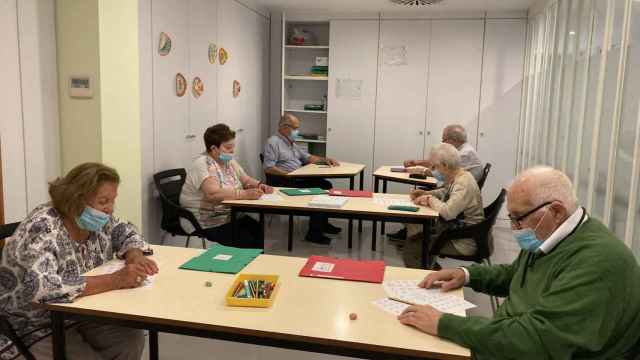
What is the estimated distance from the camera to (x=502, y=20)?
6688mm

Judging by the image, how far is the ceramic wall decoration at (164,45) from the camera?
436 cm

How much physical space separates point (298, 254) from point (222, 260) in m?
2.81

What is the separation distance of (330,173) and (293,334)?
3891mm

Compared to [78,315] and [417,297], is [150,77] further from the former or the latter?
[417,297]

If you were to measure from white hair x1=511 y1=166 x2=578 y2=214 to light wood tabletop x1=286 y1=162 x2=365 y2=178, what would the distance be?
3.79 m

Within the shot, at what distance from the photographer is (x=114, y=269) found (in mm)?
2291

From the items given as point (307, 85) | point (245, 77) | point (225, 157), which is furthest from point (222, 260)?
point (307, 85)

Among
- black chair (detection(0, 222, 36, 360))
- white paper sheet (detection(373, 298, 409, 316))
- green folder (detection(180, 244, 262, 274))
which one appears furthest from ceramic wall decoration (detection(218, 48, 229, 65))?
white paper sheet (detection(373, 298, 409, 316))

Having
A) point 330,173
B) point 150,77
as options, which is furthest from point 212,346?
point 330,173

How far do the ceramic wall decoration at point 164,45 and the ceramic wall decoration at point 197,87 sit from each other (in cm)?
57

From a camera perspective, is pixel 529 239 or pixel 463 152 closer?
pixel 529 239

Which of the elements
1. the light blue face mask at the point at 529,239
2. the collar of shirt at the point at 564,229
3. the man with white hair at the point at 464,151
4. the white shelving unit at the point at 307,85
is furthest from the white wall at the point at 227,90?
the collar of shirt at the point at 564,229

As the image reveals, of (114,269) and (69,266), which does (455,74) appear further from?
(69,266)

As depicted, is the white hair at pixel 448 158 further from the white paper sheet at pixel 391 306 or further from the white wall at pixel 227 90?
the white wall at pixel 227 90
